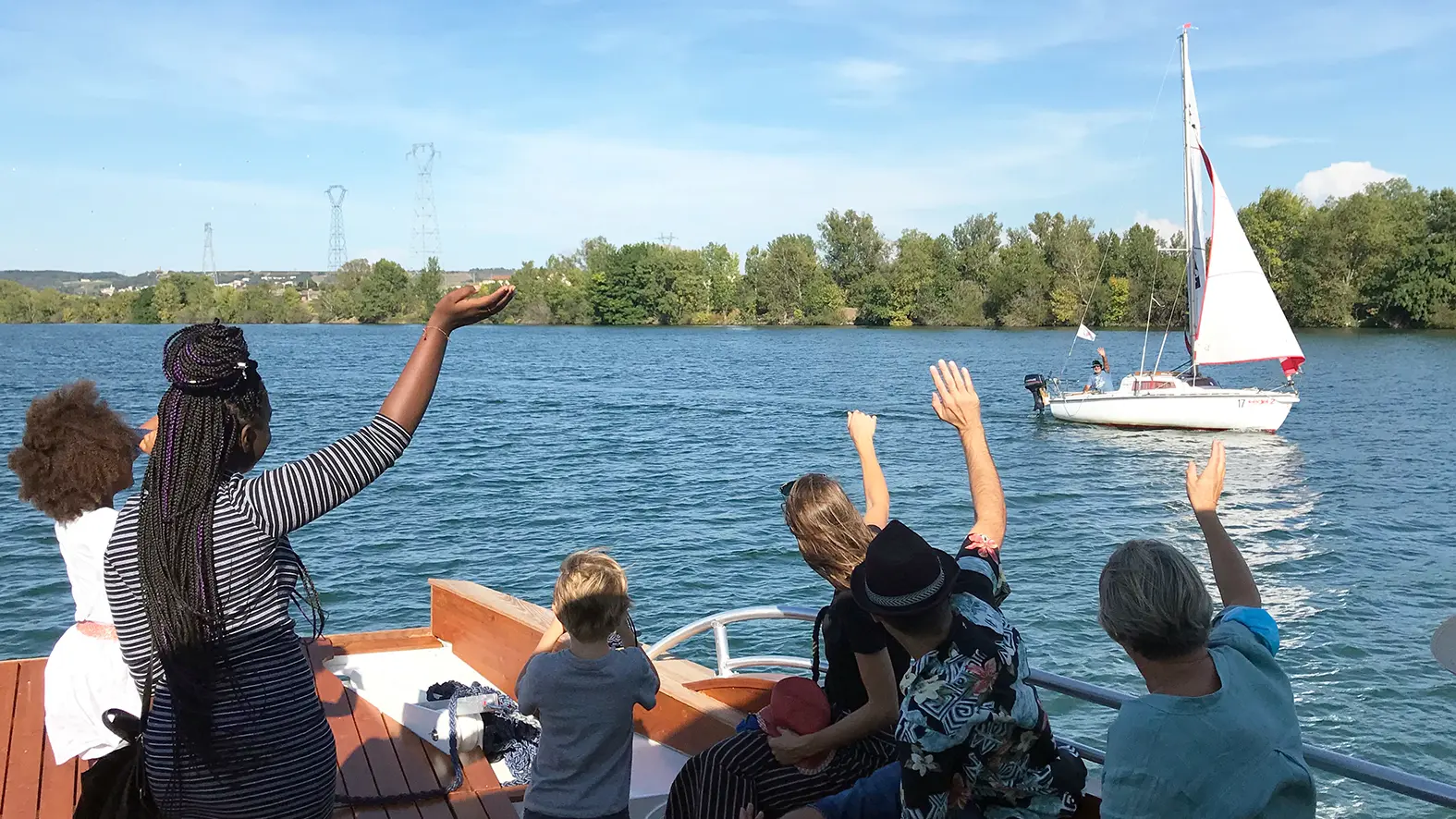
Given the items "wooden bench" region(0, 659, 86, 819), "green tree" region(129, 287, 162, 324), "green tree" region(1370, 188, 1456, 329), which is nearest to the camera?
"wooden bench" region(0, 659, 86, 819)

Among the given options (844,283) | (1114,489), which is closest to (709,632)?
(1114,489)

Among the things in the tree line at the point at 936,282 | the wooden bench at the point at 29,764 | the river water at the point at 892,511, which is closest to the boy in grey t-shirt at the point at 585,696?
the wooden bench at the point at 29,764

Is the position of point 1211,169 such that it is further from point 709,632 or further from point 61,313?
point 61,313

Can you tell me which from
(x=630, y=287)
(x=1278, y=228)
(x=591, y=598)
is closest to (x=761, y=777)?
(x=591, y=598)

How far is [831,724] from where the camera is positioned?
3.25 m

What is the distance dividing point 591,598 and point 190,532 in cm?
126

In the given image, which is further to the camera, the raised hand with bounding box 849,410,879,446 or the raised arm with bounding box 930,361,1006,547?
the raised hand with bounding box 849,410,879,446

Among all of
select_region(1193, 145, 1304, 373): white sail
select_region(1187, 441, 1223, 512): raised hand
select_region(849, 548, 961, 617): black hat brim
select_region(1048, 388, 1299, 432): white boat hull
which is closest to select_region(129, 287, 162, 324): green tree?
select_region(1048, 388, 1299, 432): white boat hull

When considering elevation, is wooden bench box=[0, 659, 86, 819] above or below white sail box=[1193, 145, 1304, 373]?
below

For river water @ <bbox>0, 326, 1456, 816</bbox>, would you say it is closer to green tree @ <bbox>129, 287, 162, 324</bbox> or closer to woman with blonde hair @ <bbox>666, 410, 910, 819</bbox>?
woman with blonde hair @ <bbox>666, 410, 910, 819</bbox>

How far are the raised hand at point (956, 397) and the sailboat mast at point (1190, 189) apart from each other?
1367 inches

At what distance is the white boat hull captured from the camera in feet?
107

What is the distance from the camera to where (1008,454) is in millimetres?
30344

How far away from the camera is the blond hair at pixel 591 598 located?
3215 mm
